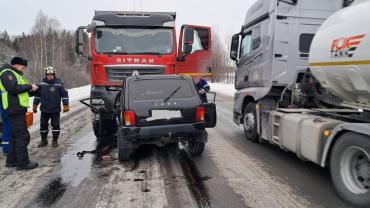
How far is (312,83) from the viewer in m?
6.48

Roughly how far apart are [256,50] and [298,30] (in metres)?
1.02

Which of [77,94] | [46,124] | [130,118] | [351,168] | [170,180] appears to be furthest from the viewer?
[77,94]

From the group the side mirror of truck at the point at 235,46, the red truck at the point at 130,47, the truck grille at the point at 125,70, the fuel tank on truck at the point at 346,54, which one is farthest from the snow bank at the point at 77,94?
the fuel tank on truck at the point at 346,54

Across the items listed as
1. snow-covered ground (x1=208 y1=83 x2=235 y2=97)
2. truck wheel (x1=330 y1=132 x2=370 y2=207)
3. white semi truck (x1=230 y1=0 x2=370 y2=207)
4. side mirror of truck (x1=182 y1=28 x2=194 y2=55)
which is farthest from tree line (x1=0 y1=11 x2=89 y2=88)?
truck wheel (x1=330 y1=132 x2=370 y2=207)

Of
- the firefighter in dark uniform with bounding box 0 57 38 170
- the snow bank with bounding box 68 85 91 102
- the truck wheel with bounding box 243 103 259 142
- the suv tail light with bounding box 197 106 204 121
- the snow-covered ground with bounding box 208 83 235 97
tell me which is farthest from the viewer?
the snow-covered ground with bounding box 208 83 235 97

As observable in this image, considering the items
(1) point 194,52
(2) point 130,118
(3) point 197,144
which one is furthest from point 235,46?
(2) point 130,118

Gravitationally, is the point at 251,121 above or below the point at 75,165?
above

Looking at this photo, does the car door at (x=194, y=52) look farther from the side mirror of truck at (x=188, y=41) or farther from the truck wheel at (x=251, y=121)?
the truck wheel at (x=251, y=121)

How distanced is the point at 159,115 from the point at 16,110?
2256mm

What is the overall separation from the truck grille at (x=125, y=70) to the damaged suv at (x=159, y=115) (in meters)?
2.35

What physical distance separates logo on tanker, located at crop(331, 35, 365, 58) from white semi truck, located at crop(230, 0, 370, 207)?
0.04ft

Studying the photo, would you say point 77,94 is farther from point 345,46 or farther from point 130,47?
point 345,46

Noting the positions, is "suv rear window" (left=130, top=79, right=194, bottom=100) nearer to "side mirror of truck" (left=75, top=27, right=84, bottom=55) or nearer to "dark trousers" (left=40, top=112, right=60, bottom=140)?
"dark trousers" (left=40, top=112, right=60, bottom=140)

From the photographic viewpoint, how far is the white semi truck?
4289 mm
